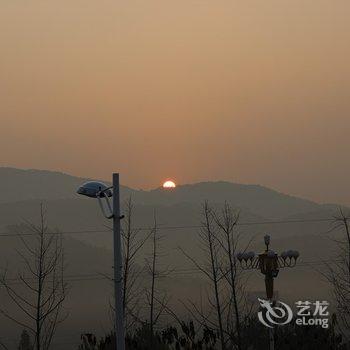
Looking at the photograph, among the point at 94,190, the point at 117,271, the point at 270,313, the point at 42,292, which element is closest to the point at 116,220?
the point at 94,190

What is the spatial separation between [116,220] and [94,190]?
0.77 m

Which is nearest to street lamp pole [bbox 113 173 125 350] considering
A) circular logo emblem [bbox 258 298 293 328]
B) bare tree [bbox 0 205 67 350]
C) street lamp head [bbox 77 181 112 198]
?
street lamp head [bbox 77 181 112 198]

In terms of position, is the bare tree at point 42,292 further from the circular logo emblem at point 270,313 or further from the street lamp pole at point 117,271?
the street lamp pole at point 117,271

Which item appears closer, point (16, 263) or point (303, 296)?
point (303, 296)

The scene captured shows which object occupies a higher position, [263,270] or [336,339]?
[263,270]

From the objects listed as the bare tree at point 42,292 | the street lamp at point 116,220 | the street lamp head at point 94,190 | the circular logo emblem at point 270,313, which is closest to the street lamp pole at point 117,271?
the street lamp at point 116,220

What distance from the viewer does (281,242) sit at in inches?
7180

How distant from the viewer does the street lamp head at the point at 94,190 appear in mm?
14898

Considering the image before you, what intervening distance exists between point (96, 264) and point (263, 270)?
135 m

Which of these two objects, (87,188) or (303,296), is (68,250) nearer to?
(303,296)

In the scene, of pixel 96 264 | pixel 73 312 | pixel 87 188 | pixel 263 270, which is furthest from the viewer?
pixel 96 264

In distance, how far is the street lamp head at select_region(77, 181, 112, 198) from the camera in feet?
48.9

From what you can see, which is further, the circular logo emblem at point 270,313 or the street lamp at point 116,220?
the circular logo emblem at point 270,313

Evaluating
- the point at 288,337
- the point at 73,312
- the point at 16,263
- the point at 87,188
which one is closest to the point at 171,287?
the point at 16,263
